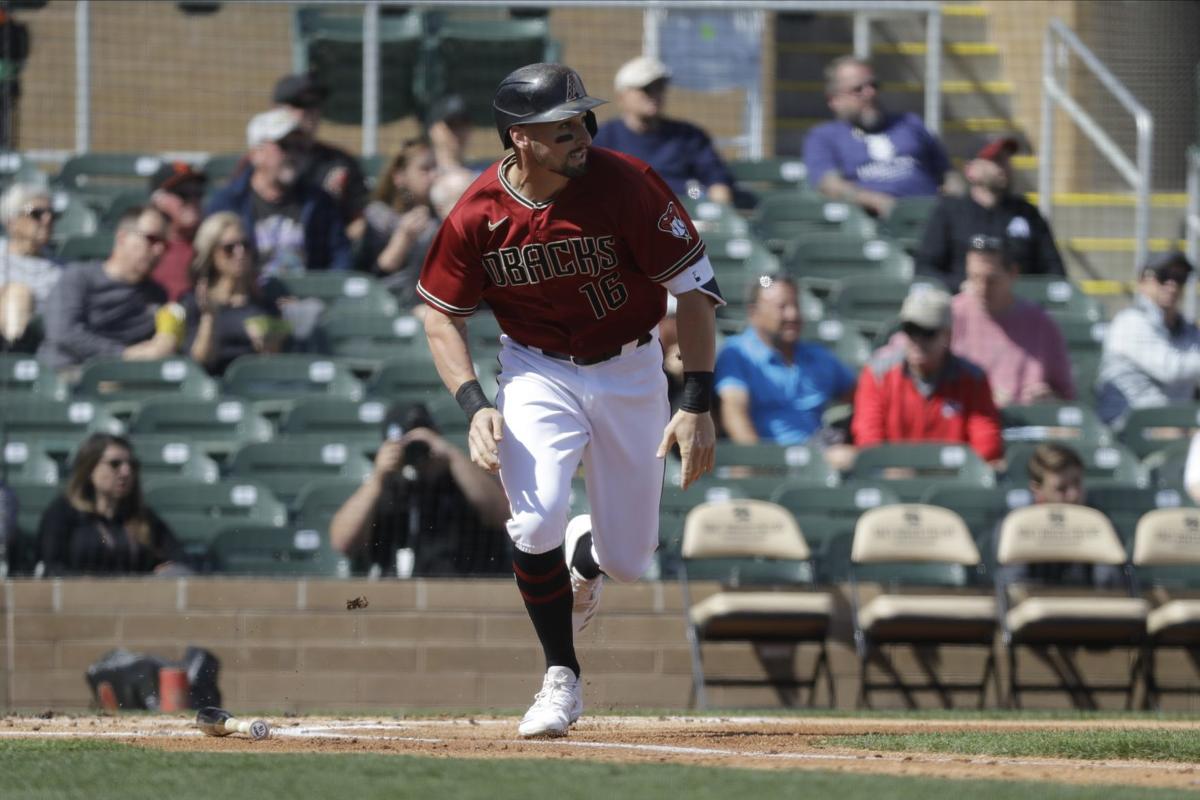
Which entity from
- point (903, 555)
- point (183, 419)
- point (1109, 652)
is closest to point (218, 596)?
point (183, 419)

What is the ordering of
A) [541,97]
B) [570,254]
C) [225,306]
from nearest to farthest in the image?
1. [541,97]
2. [570,254]
3. [225,306]

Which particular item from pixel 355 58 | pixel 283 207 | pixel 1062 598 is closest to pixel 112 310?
pixel 283 207

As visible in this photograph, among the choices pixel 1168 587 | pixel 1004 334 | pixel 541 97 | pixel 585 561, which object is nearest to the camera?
pixel 541 97

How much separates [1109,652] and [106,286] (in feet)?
16.6

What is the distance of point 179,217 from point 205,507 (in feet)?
6.93

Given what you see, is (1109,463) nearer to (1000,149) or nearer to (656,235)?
(1000,149)

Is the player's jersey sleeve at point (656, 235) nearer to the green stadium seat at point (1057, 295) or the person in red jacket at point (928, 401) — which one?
the person in red jacket at point (928, 401)

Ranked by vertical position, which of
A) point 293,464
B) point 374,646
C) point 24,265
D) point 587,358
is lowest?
point 374,646

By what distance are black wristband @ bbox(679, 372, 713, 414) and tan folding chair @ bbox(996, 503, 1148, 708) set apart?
3.55 metres

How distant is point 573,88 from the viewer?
17.3 feet

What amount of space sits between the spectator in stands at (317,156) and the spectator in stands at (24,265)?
1.36 metres

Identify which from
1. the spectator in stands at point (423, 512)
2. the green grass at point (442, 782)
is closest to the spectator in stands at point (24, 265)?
the spectator in stands at point (423, 512)

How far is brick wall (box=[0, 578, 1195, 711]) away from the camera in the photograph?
8523mm

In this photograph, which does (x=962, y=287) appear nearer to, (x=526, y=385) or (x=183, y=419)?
(x=183, y=419)
